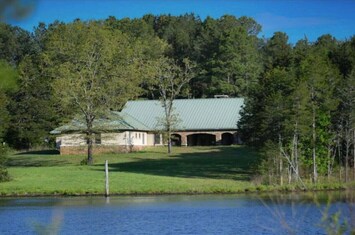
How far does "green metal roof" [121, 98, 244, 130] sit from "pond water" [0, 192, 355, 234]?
3826 cm

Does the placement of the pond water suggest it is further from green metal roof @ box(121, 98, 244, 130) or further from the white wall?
green metal roof @ box(121, 98, 244, 130)

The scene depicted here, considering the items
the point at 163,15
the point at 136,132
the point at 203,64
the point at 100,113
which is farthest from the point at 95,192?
the point at 163,15

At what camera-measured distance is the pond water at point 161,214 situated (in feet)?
93.2

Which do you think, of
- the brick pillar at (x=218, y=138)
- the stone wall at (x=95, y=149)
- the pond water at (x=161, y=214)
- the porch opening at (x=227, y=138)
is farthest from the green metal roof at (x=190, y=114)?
the pond water at (x=161, y=214)

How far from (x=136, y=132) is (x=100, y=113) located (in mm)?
12434

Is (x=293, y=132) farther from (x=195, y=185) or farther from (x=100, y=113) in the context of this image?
(x=100, y=113)

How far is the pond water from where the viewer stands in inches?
1118

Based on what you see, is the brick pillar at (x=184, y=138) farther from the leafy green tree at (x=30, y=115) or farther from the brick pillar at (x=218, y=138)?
the leafy green tree at (x=30, y=115)

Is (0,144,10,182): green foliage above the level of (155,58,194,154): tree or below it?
below

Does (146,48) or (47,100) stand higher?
(146,48)

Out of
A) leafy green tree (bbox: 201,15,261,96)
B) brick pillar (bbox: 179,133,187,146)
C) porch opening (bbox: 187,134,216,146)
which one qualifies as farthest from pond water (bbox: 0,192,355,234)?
leafy green tree (bbox: 201,15,261,96)

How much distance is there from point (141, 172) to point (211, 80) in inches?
1899

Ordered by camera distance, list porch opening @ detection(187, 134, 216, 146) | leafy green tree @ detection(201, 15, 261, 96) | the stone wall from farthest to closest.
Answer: leafy green tree @ detection(201, 15, 261, 96) < porch opening @ detection(187, 134, 216, 146) < the stone wall

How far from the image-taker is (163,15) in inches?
5325
